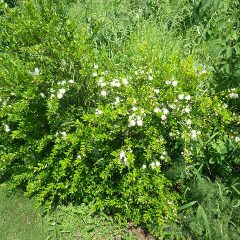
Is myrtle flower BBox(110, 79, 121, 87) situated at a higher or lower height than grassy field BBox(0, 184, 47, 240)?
higher

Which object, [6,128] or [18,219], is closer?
[6,128]

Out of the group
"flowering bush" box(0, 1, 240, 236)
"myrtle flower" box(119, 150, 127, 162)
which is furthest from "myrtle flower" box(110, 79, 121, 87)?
"myrtle flower" box(119, 150, 127, 162)

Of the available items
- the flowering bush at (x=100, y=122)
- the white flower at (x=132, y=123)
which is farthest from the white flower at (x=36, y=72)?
the white flower at (x=132, y=123)

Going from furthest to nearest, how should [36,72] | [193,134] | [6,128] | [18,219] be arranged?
1. [18,219]
2. [6,128]
3. [36,72]
4. [193,134]

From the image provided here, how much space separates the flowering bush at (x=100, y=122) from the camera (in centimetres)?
300

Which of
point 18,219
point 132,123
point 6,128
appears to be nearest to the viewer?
point 132,123

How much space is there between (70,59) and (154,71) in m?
0.69

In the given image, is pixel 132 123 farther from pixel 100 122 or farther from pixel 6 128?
pixel 6 128

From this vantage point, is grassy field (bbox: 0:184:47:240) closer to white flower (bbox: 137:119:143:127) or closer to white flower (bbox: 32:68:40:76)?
white flower (bbox: 32:68:40:76)

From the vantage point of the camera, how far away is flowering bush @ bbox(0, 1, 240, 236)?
3.00 metres

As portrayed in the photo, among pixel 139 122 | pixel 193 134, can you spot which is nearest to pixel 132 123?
pixel 139 122

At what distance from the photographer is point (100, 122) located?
9.53 feet

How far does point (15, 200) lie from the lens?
358 centimetres

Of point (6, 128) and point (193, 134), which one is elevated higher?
point (193, 134)
